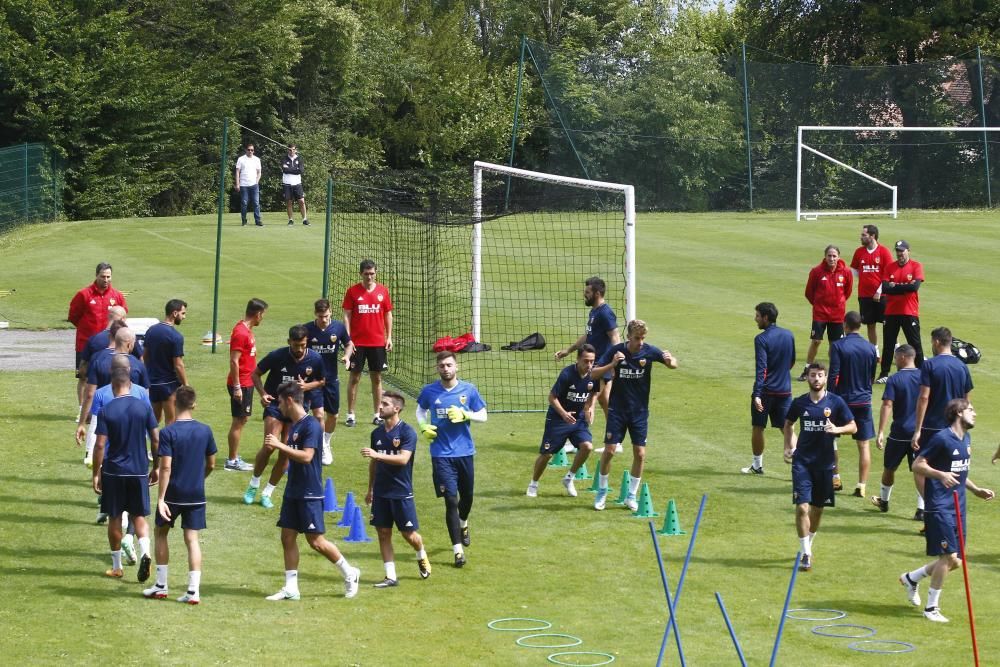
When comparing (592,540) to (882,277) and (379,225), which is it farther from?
(379,225)

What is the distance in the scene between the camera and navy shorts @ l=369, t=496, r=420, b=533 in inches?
489

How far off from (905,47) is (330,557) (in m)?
46.3

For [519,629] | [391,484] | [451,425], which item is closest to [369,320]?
[451,425]

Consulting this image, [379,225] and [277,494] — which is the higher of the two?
[379,225]

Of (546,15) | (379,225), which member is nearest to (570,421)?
(379,225)

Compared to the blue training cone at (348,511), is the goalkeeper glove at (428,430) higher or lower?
higher

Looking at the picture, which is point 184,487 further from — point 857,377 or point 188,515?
point 857,377

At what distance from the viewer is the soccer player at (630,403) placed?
14961mm

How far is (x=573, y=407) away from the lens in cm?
1516

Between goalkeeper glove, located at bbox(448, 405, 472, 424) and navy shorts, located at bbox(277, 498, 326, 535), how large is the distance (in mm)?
1780

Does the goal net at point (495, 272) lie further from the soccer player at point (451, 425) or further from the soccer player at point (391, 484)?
the soccer player at point (391, 484)

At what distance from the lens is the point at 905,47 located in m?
53.5

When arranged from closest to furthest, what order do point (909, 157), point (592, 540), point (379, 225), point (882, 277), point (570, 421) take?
1. point (592, 540)
2. point (570, 421)
3. point (882, 277)
4. point (379, 225)
5. point (909, 157)

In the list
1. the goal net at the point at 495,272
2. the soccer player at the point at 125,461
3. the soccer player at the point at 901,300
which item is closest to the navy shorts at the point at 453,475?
the soccer player at the point at 125,461
